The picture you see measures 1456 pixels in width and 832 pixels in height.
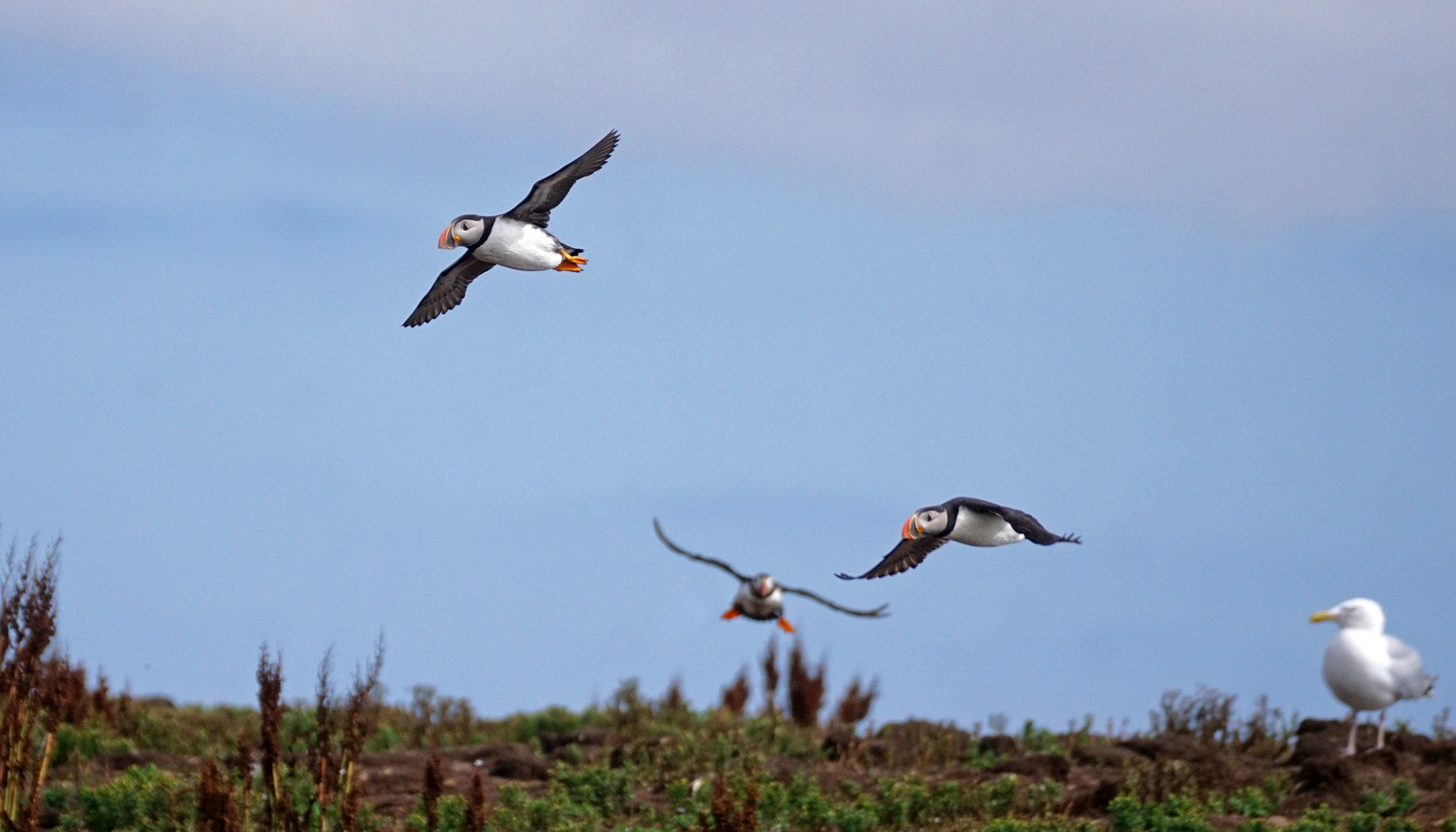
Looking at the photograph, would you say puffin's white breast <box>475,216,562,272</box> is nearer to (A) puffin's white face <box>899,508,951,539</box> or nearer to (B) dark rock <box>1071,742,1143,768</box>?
(A) puffin's white face <box>899,508,951,539</box>

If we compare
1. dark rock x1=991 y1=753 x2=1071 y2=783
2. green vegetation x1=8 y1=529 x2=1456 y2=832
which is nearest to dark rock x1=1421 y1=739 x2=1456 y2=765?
green vegetation x1=8 y1=529 x2=1456 y2=832

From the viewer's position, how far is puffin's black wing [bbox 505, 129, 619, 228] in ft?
18.6

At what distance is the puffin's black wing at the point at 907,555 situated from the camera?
5.65 m

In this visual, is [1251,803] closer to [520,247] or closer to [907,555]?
[907,555]

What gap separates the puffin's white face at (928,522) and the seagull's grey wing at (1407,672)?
28.1 feet

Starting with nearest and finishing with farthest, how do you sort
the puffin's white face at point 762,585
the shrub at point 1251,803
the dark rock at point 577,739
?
the shrub at point 1251,803, the puffin's white face at point 762,585, the dark rock at point 577,739

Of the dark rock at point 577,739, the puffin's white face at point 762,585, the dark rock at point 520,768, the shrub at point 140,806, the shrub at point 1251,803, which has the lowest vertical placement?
the shrub at point 140,806

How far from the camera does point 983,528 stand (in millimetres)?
5363

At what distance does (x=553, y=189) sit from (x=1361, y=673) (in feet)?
29.7

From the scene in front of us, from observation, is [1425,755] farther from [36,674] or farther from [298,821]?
[36,674]

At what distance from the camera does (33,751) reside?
8469 millimetres

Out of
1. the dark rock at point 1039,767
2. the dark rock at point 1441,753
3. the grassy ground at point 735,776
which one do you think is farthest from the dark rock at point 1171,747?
the dark rock at point 1441,753

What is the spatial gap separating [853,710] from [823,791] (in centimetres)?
508

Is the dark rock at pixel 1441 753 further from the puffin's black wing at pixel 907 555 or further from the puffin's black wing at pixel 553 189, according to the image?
the puffin's black wing at pixel 553 189
